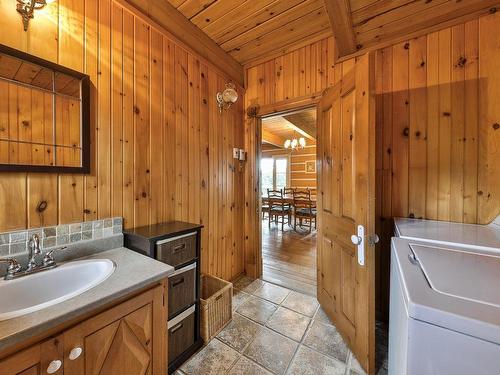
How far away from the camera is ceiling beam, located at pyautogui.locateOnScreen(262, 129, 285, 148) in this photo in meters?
6.28

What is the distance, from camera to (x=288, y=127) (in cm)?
598

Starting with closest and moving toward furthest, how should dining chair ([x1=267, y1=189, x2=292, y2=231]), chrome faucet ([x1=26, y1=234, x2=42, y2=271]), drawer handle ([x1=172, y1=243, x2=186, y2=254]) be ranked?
chrome faucet ([x1=26, y1=234, x2=42, y2=271])
drawer handle ([x1=172, y1=243, x2=186, y2=254])
dining chair ([x1=267, y1=189, x2=292, y2=231])

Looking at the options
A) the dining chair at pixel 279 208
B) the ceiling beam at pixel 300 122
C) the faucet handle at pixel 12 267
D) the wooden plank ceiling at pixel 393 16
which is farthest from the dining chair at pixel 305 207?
the faucet handle at pixel 12 267

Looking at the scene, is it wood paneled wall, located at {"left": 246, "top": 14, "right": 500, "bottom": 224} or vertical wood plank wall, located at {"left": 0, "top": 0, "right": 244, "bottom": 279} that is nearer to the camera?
vertical wood plank wall, located at {"left": 0, "top": 0, "right": 244, "bottom": 279}

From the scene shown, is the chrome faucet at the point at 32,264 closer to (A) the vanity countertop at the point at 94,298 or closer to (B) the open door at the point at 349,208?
(A) the vanity countertop at the point at 94,298

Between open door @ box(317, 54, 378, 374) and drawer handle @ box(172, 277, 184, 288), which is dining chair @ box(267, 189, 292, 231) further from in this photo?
drawer handle @ box(172, 277, 184, 288)

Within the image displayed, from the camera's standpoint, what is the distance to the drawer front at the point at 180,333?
1358mm

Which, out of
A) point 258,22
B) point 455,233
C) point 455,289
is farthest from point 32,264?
point 258,22

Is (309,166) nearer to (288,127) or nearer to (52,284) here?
(288,127)

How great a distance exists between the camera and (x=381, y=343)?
5.34 ft

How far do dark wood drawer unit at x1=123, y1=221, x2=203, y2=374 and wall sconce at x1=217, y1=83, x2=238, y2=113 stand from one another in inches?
55.8

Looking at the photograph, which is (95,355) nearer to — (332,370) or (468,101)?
(332,370)

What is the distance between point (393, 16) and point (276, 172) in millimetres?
6779

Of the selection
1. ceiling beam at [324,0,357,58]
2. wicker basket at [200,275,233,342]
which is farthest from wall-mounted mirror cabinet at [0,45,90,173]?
ceiling beam at [324,0,357,58]
